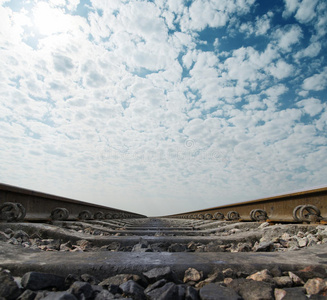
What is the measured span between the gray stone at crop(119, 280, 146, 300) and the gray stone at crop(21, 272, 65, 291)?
1.14 feet

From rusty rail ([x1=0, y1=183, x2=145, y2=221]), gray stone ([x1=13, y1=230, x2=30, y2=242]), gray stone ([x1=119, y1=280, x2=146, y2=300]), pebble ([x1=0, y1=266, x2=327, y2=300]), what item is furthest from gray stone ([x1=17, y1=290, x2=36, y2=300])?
rusty rail ([x1=0, y1=183, x2=145, y2=221])

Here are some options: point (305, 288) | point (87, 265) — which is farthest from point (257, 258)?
point (87, 265)

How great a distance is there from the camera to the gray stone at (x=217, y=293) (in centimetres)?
105

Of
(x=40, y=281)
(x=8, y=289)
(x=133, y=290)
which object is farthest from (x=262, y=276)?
(x=8, y=289)

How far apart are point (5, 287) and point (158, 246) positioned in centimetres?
170

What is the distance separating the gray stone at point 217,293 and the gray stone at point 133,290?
0.28 m

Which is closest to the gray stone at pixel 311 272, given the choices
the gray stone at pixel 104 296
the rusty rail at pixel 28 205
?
the gray stone at pixel 104 296

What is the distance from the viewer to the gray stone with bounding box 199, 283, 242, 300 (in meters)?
1.05

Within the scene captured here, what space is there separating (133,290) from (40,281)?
1.59 feet

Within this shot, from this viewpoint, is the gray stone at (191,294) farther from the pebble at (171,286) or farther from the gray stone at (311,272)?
the gray stone at (311,272)

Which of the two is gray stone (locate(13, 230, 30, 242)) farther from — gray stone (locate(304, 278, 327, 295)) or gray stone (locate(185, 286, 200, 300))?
gray stone (locate(304, 278, 327, 295))

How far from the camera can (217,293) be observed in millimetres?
1094

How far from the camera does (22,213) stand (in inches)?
131

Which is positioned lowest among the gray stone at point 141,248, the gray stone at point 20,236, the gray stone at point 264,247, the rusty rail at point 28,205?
the gray stone at point 141,248
